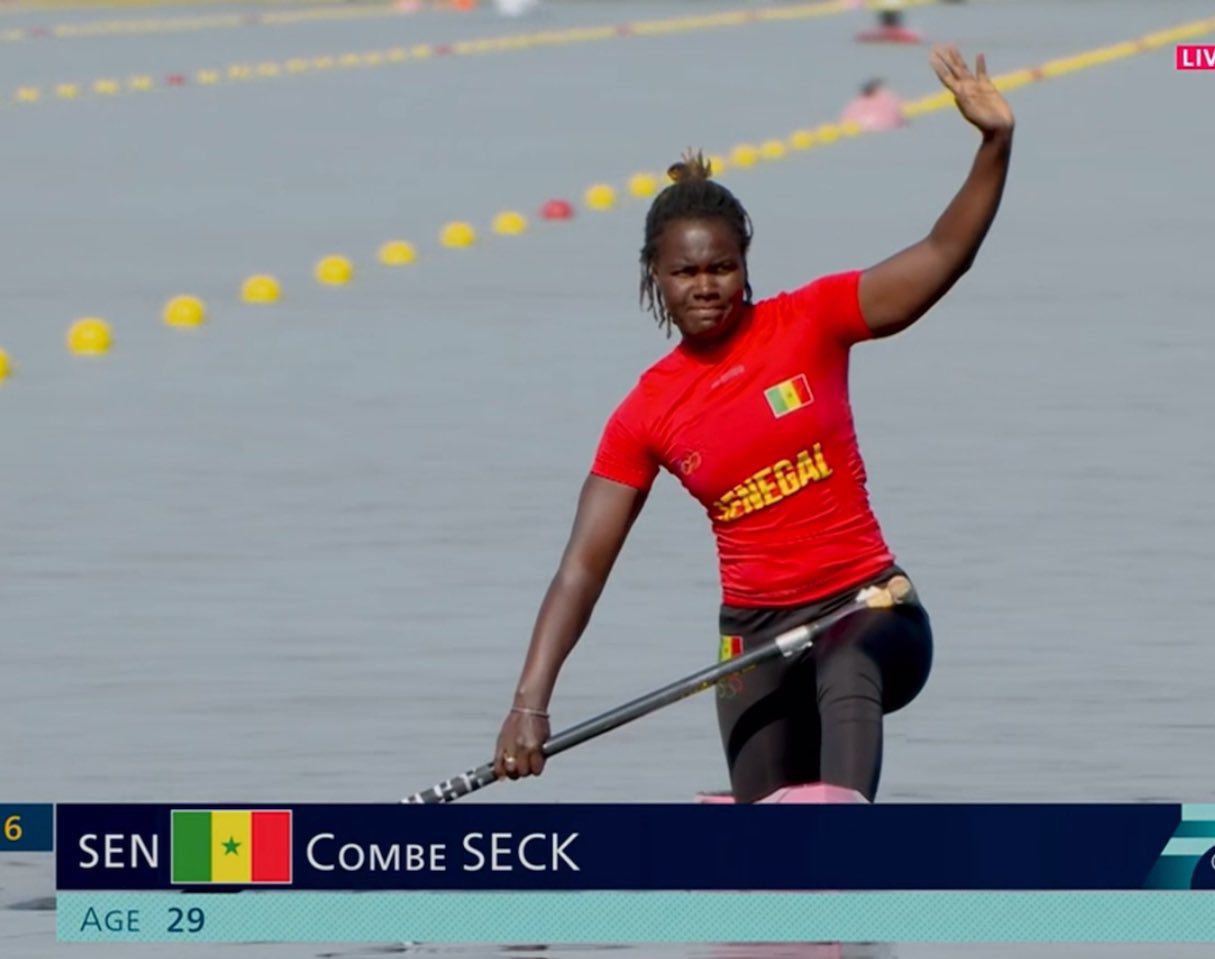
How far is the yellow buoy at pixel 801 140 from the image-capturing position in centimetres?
3010

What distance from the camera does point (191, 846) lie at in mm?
6113

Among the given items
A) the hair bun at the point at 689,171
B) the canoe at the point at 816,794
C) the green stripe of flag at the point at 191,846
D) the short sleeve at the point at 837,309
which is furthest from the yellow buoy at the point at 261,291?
the green stripe of flag at the point at 191,846

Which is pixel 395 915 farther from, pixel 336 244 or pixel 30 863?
pixel 336 244

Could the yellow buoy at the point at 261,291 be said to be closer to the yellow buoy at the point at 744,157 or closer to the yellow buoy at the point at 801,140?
the yellow buoy at the point at 744,157

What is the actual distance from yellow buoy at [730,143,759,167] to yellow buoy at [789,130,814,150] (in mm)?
1279

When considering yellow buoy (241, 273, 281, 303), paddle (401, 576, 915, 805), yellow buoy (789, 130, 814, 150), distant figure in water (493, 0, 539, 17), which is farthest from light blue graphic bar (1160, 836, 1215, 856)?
distant figure in water (493, 0, 539, 17)

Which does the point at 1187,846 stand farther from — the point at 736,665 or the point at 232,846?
the point at 232,846

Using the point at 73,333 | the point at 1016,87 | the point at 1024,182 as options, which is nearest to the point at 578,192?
the point at 1024,182

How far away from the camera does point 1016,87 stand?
36.7m

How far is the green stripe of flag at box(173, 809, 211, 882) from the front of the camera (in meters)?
6.11

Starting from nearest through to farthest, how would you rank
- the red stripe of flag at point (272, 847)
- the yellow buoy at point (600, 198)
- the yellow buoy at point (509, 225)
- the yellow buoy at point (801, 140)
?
the red stripe of flag at point (272, 847)
the yellow buoy at point (509, 225)
the yellow buoy at point (600, 198)
the yellow buoy at point (801, 140)

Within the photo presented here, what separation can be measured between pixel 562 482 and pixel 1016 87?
961 inches

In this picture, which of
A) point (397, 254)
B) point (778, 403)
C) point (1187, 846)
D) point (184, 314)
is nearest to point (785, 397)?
point (778, 403)

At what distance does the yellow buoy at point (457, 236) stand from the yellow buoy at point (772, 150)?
21.5ft
